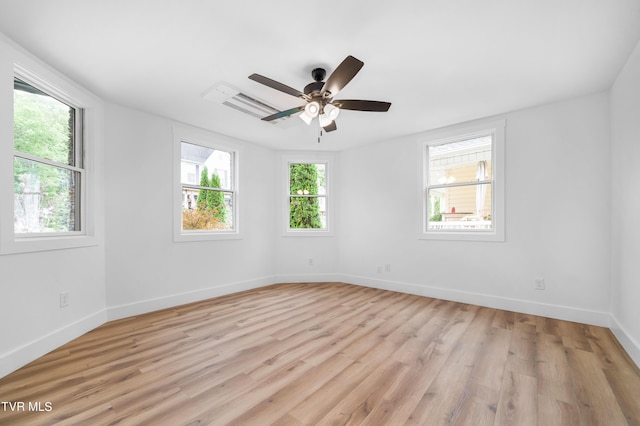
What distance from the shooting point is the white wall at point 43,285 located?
2.18 meters

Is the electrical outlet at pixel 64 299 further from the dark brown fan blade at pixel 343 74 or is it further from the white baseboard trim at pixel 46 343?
the dark brown fan blade at pixel 343 74

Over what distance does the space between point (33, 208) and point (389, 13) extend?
336cm

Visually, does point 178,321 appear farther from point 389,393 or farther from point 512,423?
point 512,423

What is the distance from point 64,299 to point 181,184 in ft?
6.10

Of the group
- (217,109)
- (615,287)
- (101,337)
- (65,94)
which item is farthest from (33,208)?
(615,287)

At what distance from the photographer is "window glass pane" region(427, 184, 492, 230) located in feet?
12.9

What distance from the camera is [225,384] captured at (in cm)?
199

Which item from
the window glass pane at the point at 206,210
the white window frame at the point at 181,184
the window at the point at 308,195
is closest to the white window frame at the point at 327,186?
the window at the point at 308,195

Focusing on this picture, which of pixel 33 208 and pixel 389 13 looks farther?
pixel 33 208

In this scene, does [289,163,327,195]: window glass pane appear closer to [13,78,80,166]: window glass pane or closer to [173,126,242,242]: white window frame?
[173,126,242,242]: white window frame

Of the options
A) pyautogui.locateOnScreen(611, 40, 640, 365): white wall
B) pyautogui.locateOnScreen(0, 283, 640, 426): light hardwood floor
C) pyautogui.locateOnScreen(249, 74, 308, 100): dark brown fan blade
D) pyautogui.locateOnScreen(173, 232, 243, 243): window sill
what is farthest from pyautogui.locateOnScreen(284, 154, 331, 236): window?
pyautogui.locateOnScreen(611, 40, 640, 365): white wall

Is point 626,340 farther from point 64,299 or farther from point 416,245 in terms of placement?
point 64,299

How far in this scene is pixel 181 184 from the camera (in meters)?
4.03

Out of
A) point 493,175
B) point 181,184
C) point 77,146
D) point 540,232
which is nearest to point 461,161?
point 493,175
